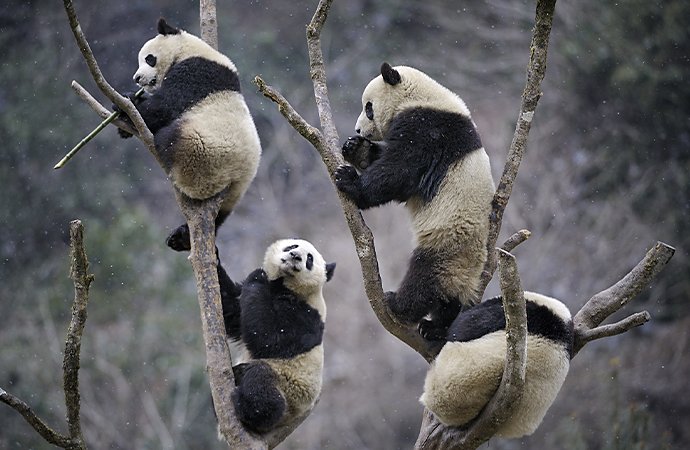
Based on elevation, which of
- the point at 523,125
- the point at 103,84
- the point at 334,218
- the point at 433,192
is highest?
the point at 103,84

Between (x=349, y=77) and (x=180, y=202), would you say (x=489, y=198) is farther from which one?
(x=349, y=77)

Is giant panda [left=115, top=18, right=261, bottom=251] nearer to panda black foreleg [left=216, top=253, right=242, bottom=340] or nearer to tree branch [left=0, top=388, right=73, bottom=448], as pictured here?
panda black foreleg [left=216, top=253, right=242, bottom=340]

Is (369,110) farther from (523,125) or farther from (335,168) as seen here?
(523,125)

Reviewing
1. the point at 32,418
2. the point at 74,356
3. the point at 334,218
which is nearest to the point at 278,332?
the point at 74,356

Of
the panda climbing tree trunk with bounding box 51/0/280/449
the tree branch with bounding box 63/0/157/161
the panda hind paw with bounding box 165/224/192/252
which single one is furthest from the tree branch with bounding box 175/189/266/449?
the tree branch with bounding box 63/0/157/161

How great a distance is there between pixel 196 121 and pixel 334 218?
21.6ft

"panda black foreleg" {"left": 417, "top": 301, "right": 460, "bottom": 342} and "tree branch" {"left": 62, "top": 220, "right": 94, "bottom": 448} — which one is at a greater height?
"tree branch" {"left": 62, "top": 220, "right": 94, "bottom": 448}

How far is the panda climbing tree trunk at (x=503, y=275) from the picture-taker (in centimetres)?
296

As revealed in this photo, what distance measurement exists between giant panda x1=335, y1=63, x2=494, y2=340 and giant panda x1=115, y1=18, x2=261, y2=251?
0.53 m

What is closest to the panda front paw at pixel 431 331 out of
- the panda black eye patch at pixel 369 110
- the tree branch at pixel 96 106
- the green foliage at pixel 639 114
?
the panda black eye patch at pixel 369 110

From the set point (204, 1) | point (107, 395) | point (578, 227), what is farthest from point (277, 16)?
point (204, 1)

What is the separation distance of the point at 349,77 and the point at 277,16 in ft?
4.46

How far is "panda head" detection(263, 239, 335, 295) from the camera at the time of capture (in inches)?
158

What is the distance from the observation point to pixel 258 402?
349 centimetres
